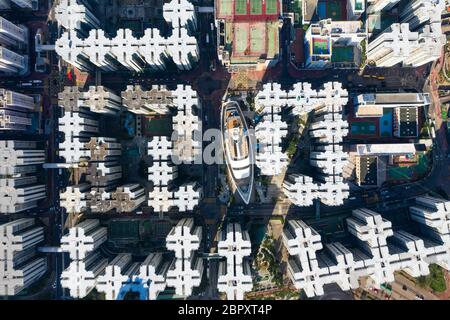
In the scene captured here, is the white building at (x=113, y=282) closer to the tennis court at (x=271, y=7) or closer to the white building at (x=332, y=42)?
the white building at (x=332, y=42)

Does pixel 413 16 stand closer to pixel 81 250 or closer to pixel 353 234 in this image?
pixel 353 234

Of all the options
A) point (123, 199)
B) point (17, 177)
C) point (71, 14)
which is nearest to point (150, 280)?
point (123, 199)

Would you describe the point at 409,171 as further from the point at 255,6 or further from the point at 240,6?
the point at 240,6

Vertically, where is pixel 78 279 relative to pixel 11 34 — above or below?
below

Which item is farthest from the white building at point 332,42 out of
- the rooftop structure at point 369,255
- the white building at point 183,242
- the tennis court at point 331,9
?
the white building at point 183,242

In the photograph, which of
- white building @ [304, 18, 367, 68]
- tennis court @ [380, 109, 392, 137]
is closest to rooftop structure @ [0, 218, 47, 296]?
white building @ [304, 18, 367, 68]

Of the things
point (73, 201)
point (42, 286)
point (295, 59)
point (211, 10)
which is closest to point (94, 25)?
point (211, 10)

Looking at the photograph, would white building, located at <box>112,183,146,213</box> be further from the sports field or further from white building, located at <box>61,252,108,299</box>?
the sports field
